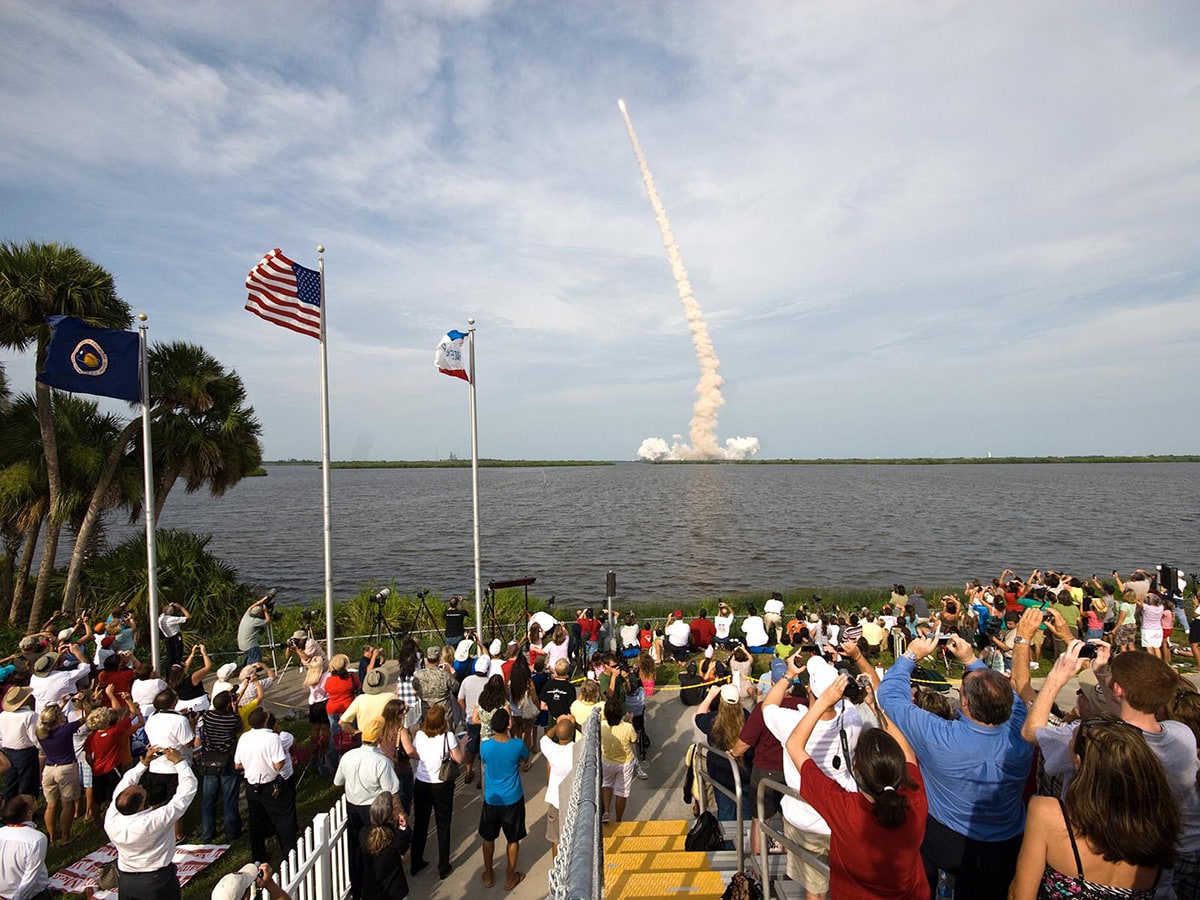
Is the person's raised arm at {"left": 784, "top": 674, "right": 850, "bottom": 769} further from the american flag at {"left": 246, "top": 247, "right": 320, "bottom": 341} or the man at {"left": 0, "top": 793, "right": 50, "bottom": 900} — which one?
the american flag at {"left": 246, "top": 247, "right": 320, "bottom": 341}

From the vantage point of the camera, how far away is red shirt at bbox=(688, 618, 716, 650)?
537 inches

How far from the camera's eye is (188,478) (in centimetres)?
1875

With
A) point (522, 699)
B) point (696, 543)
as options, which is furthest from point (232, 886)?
point (696, 543)

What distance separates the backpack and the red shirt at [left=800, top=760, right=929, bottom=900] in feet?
6.91

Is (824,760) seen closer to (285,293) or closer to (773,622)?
Result: (773,622)

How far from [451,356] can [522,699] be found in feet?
25.6

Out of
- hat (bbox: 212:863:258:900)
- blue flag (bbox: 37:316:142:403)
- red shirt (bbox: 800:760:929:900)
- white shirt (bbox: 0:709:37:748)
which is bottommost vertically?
white shirt (bbox: 0:709:37:748)

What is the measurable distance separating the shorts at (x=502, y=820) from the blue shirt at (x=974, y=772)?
3.67 meters

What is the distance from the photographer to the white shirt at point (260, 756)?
5.77 m

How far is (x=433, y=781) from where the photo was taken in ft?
20.1

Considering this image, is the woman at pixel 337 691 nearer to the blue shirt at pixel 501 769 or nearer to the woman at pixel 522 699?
the woman at pixel 522 699

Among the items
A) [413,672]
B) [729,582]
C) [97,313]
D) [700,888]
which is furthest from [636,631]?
[729,582]

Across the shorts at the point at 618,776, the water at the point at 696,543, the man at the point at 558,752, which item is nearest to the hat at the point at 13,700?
the man at the point at 558,752

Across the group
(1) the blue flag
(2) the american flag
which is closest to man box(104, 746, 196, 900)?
(2) the american flag
